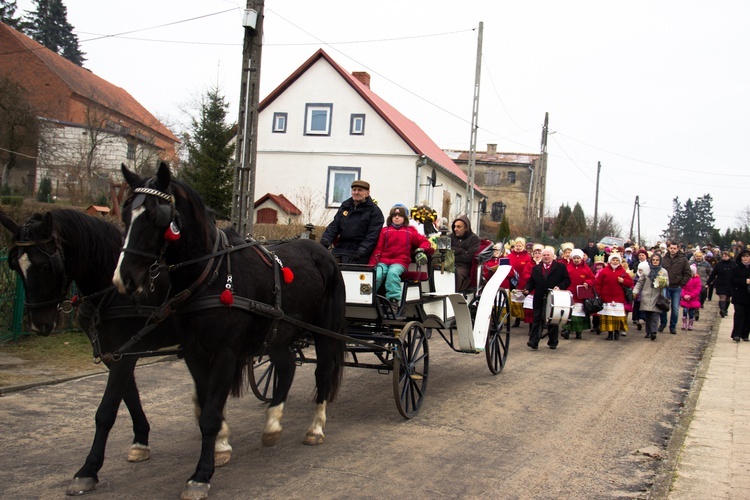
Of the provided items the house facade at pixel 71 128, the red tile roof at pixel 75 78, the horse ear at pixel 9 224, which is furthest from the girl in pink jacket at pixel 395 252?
the red tile roof at pixel 75 78

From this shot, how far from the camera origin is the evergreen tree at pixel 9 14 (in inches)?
1871

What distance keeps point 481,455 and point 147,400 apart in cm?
357

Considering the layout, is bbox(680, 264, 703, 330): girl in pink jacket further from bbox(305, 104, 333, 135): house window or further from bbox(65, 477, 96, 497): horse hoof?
bbox(305, 104, 333, 135): house window

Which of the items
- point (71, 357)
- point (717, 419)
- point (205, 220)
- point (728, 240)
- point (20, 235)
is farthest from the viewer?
point (728, 240)

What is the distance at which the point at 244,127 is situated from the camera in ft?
38.2

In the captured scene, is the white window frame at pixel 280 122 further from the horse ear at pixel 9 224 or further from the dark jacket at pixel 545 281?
the horse ear at pixel 9 224

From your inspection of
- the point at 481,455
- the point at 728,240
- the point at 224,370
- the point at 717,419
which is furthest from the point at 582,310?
the point at 728,240

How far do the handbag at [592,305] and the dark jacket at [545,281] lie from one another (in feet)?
4.95

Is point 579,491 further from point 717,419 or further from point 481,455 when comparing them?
point 717,419

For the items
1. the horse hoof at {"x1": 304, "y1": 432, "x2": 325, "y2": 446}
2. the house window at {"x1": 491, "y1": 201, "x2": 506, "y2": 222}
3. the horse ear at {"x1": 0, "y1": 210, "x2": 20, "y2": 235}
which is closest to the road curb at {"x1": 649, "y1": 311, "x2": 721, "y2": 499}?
the horse hoof at {"x1": 304, "y1": 432, "x2": 325, "y2": 446}

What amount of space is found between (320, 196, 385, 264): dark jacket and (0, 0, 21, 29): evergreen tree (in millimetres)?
48028

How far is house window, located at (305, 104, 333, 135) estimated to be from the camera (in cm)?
3095

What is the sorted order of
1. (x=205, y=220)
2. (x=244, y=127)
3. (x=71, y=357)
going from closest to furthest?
(x=205, y=220), (x=71, y=357), (x=244, y=127)

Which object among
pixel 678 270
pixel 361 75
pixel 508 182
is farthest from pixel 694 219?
pixel 678 270
